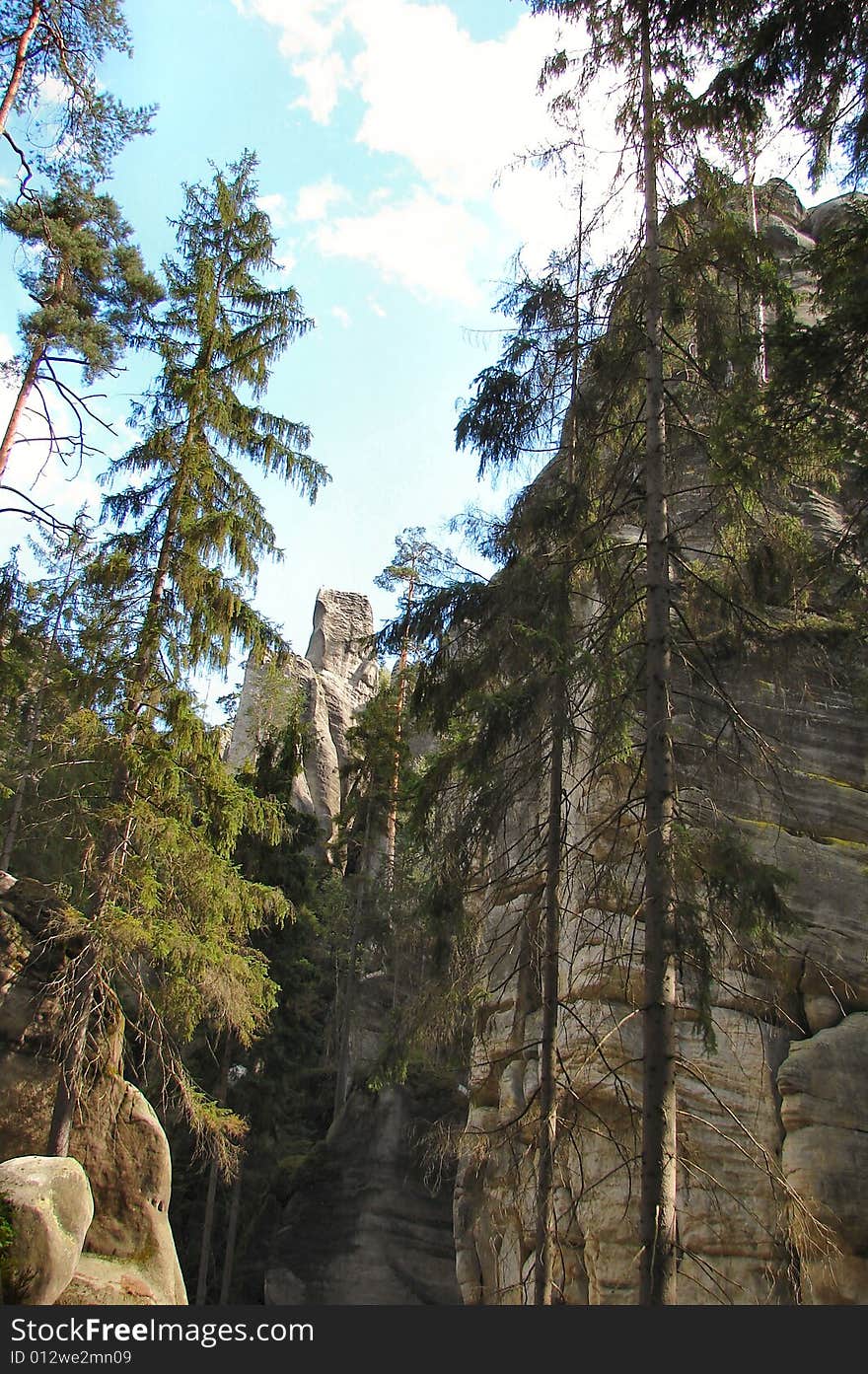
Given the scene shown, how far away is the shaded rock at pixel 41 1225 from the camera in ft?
26.7

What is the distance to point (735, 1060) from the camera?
1161cm

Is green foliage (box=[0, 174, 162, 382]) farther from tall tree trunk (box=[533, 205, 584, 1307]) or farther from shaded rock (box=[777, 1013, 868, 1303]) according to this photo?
shaded rock (box=[777, 1013, 868, 1303])

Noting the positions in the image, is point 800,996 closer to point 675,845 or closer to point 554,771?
point 554,771

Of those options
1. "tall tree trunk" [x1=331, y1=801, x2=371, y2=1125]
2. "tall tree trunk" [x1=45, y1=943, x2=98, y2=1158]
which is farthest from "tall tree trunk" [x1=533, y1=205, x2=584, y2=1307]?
"tall tree trunk" [x1=331, y1=801, x2=371, y2=1125]

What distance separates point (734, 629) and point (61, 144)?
9929mm

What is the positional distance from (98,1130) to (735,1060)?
23.4 ft

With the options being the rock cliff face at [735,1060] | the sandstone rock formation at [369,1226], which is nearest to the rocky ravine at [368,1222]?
the sandstone rock formation at [369,1226]

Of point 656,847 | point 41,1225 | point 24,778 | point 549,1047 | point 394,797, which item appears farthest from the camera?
point 394,797

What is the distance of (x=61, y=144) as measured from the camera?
12.2m

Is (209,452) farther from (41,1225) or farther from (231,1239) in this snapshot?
(231,1239)

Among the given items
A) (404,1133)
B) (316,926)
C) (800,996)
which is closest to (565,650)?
(800,996)

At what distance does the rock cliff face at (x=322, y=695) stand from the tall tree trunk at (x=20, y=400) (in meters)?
25.6

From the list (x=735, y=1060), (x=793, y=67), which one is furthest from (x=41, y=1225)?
(x=793, y=67)

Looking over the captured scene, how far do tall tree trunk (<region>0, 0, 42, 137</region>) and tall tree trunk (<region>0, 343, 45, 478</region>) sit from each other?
91.8 inches
